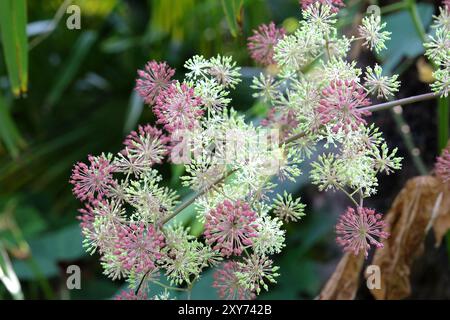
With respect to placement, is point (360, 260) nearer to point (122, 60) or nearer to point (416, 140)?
point (416, 140)

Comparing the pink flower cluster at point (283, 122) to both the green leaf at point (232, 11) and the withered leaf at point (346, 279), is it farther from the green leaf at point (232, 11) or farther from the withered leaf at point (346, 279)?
the withered leaf at point (346, 279)

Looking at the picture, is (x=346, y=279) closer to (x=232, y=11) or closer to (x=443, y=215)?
(x=443, y=215)

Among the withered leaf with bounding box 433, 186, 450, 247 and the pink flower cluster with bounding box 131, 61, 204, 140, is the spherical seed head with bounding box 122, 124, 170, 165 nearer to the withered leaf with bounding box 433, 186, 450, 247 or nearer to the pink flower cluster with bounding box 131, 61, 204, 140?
the pink flower cluster with bounding box 131, 61, 204, 140

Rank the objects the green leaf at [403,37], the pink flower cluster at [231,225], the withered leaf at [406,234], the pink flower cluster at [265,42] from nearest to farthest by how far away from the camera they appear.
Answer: the pink flower cluster at [231,225] → the pink flower cluster at [265,42] → the withered leaf at [406,234] → the green leaf at [403,37]

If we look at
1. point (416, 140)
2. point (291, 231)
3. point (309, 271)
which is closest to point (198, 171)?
point (416, 140)

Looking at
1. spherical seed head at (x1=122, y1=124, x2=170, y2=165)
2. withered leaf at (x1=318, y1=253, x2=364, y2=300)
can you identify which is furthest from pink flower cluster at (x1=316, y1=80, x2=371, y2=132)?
withered leaf at (x1=318, y1=253, x2=364, y2=300)

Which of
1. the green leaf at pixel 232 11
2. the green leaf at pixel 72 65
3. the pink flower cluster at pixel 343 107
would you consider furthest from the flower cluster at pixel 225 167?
the green leaf at pixel 72 65

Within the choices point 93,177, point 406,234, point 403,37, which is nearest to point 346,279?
point 406,234
